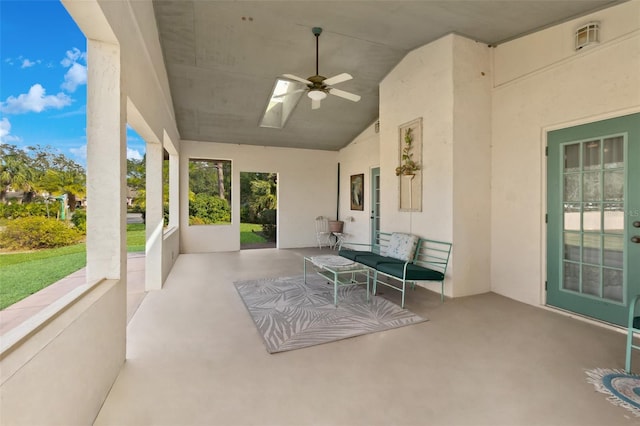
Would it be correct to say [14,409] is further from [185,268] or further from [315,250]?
[315,250]

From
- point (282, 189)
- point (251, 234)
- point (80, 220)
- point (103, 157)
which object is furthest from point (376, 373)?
point (251, 234)

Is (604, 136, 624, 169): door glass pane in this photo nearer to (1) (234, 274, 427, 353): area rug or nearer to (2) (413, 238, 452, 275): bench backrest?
(2) (413, 238, 452, 275): bench backrest

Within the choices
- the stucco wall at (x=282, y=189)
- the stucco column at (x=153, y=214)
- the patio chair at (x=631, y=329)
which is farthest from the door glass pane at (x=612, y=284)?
the stucco wall at (x=282, y=189)

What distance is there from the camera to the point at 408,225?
184 inches

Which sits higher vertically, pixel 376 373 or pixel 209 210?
pixel 209 210

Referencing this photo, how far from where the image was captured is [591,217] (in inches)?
125

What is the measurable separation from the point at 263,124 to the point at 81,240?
17.2ft

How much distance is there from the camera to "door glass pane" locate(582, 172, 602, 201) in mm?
3125

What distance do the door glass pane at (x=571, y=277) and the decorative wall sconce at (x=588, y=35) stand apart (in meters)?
2.39

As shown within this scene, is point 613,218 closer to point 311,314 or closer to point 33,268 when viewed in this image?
point 311,314

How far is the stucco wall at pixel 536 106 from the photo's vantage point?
2918mm

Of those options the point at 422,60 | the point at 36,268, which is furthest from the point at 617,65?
the point at 36,268

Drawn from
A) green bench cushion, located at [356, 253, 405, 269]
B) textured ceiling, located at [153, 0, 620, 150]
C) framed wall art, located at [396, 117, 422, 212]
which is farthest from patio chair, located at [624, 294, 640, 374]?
textured ceiling, located at [153, 0, 620, 150]

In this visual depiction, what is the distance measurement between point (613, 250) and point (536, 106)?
1836mm
